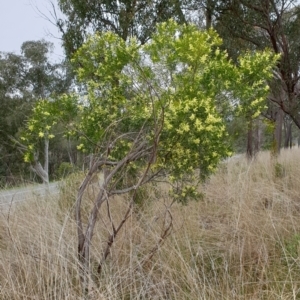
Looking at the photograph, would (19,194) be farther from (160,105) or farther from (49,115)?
(160,105)

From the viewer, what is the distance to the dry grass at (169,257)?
2453mm

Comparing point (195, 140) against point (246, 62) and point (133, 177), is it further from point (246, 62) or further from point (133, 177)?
point (133, 177)

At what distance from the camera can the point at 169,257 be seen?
111 inches

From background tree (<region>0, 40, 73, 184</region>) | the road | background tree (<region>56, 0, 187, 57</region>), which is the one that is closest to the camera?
the road

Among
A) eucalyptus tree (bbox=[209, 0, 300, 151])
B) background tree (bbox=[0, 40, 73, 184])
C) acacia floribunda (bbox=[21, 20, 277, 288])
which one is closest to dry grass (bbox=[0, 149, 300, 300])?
acacia floribunda (bbox=[21, 20, 277, 288])

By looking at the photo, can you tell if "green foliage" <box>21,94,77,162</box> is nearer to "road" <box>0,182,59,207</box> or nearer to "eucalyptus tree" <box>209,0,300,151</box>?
"road" <box>0,182,59,207</box>

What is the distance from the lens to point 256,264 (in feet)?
9.36

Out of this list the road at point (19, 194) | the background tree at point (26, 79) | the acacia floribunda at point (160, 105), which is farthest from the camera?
the background tree at point (26, 79)

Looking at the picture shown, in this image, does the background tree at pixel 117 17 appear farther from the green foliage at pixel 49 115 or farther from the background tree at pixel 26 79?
the background tree at pixel 26 79

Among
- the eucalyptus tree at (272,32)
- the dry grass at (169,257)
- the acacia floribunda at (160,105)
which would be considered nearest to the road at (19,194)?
the dry grass at (169,257)

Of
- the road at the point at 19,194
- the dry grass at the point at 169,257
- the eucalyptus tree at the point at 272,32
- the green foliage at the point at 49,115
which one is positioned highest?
the eucalyptus tree at the point at 272,32

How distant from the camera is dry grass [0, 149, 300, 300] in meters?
2.45

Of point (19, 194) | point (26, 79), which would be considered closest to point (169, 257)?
point (19, 194)

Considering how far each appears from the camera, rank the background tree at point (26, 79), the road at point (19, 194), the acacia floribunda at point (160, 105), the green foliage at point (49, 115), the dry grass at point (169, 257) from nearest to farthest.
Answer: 1. the dry grass at point (169, 257)
2. the acacia floribunda at point (160, 105)
3. the green foliage at point (49, 115)
4. the road at point (19, 194)
5. the background tree at point (26, 79)
